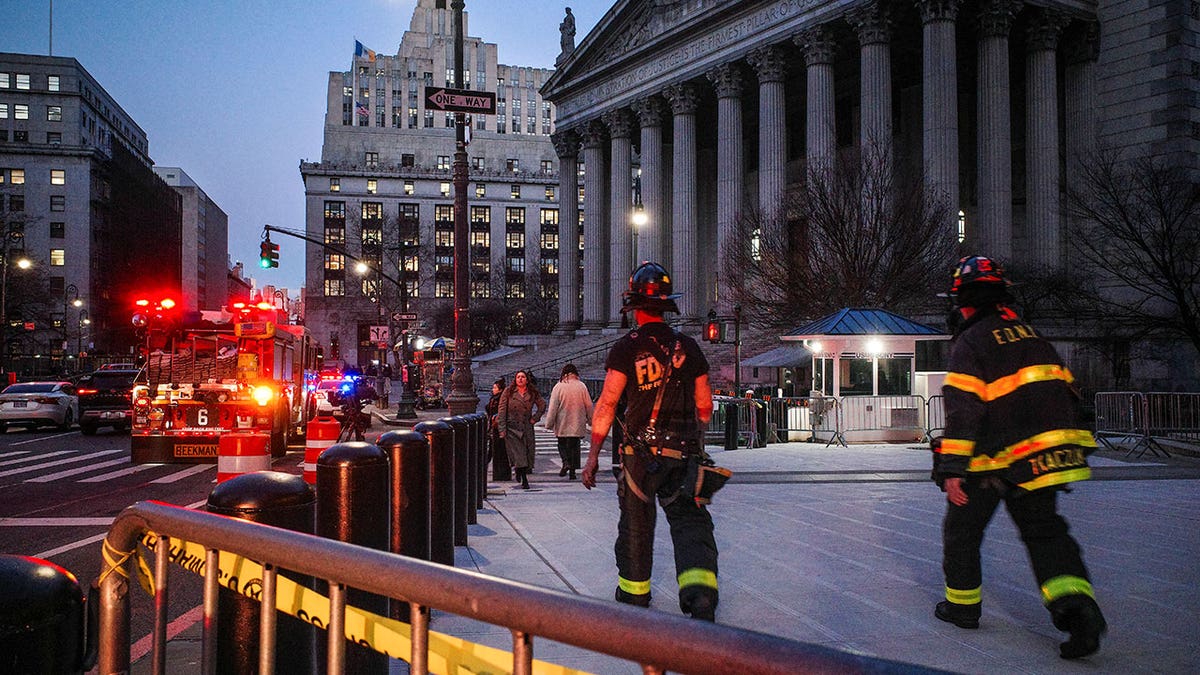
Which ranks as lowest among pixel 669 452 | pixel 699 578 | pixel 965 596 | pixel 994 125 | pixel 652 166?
pixel 965 596

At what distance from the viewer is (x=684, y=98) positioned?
47.8 m

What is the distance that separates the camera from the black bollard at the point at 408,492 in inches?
215

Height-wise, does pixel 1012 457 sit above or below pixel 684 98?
below

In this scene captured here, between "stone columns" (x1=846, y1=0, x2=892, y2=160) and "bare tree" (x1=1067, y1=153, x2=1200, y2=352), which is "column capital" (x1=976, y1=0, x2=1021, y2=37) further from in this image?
"bare tree" (x1=1067, y1=153, x2=1200, y2=352)

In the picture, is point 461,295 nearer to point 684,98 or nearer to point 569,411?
point 569,411

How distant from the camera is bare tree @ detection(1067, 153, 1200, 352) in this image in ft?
80.3

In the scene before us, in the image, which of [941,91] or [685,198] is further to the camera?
[685,198]

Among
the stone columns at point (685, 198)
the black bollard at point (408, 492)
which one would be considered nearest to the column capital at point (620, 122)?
the stone columns at point (685, 198)

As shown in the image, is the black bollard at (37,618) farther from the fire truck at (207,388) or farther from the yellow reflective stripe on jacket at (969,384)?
the fire truck at (207,388)

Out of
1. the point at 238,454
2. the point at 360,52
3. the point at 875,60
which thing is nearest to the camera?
the point at 238,454

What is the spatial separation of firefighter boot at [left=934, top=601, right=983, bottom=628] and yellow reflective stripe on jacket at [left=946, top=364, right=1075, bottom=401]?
132cm

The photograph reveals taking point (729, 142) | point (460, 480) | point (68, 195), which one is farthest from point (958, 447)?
point (68, 195)

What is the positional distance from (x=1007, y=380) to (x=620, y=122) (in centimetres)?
5015

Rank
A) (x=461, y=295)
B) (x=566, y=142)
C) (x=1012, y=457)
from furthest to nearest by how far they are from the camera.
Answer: (x=566, y=142)
(x=461, y=295)
(x=1012, y=457)
